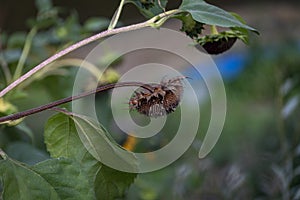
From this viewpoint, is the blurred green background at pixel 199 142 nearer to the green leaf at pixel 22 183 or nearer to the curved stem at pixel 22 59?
the curved stem at pixel 22 59

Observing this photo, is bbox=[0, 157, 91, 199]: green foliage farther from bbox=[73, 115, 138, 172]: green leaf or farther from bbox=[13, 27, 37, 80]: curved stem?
bbox=[13, 27, 37, 80]: curved stem

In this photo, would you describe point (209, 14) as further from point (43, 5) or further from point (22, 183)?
point (43, 5)

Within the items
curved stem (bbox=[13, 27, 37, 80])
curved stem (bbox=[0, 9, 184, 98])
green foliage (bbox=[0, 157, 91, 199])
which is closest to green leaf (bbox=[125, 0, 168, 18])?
curved stem (bbox=[0, 9, 184, 98])

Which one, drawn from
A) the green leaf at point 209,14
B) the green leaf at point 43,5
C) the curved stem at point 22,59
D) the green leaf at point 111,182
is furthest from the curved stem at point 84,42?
the green leaf at point 43,5

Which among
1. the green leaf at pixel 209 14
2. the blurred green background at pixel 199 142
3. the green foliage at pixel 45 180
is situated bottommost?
the blurred green background at pixel 199 142

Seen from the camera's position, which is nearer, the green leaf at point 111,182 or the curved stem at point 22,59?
the green leaf at point 111,182

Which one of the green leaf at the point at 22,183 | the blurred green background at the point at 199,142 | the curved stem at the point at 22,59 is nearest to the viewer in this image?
the green leaf at the point at 22,183

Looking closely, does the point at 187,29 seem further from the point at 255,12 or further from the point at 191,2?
the point at 255,12
